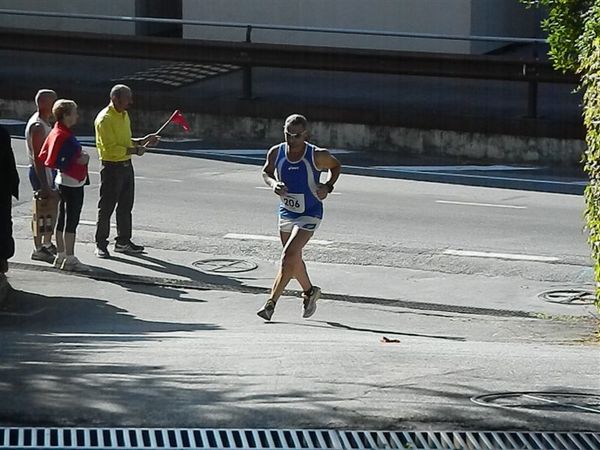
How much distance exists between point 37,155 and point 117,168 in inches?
37.7

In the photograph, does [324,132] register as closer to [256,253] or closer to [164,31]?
[256,253]

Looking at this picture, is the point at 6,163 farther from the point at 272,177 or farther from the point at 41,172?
the point at 272,177

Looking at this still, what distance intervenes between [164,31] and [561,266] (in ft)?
61.9

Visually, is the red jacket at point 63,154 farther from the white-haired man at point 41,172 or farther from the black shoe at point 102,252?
the black shoe at point 102,252

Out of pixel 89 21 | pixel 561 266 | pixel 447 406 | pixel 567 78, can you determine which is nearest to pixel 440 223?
pixel 561 266

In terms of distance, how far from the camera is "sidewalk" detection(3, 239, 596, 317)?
41.7 feet

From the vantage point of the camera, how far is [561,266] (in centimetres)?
1405

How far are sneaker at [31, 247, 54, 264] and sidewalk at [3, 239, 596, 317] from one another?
0.08 meters

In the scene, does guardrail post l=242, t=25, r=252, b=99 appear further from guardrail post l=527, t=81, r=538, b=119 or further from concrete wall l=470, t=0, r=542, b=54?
concrete wall l=470, t=0, r=542, b=54

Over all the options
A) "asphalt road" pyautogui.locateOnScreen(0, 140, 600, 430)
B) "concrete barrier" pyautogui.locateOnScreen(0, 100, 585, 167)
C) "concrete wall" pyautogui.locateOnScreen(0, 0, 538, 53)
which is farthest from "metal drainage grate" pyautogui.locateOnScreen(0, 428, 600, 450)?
"concrete wall" pyautogui.locateOnScreen(0, 0, 538, 53)

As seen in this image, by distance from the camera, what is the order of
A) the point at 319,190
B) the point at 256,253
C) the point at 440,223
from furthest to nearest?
the point at 440,223 → the point at 256,253 → the point at 319,190

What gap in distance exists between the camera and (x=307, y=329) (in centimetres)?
1166

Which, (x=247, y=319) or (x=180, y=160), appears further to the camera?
(x=180, y=160)

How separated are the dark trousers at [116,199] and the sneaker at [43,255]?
573 mm
